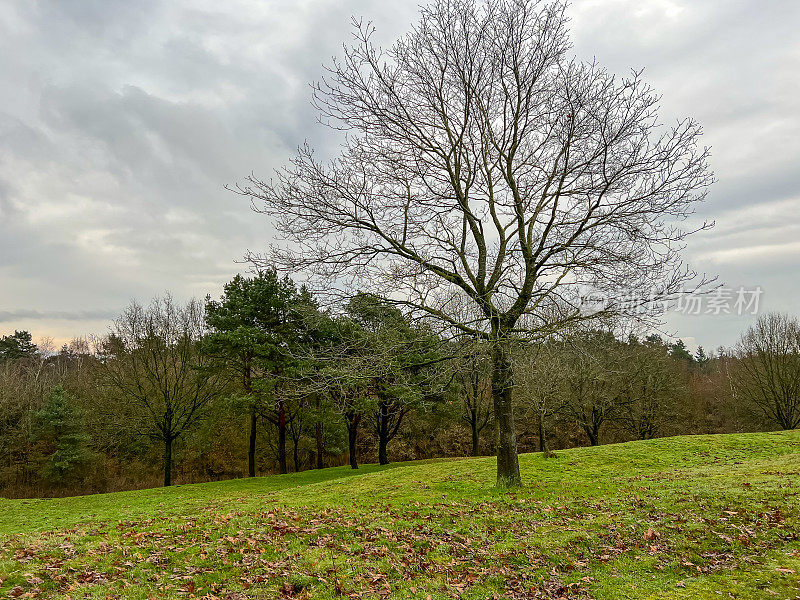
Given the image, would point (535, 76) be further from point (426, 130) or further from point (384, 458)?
point (384, 458)

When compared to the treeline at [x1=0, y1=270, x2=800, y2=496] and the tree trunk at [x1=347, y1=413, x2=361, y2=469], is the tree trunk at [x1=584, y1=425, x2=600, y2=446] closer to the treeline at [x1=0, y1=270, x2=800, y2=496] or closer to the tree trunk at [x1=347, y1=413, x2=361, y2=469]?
the treeline at [x1=0, y1=270, x2=800, y2=496]

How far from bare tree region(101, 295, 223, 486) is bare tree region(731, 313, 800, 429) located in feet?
139

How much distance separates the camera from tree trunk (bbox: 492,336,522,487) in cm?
1237

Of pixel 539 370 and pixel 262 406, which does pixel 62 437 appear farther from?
pixel 539 370

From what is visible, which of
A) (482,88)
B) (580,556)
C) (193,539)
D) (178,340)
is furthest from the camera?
(178,340)

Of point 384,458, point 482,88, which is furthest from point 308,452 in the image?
point 482,88

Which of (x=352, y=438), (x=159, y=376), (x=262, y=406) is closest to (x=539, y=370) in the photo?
(x=262, y=406)

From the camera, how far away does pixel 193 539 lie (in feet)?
26.8

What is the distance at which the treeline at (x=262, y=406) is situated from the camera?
27578 millimetres

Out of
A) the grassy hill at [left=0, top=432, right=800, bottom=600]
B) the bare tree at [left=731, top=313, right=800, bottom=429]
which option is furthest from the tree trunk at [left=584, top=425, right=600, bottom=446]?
the grassy hill at [left=0, top=432, right=800, bottom=600]

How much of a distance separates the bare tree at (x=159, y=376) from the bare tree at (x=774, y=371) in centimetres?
4239

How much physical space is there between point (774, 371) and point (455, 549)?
41.1 meters

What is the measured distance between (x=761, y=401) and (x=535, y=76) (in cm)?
3852

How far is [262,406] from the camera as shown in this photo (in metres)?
28.5
